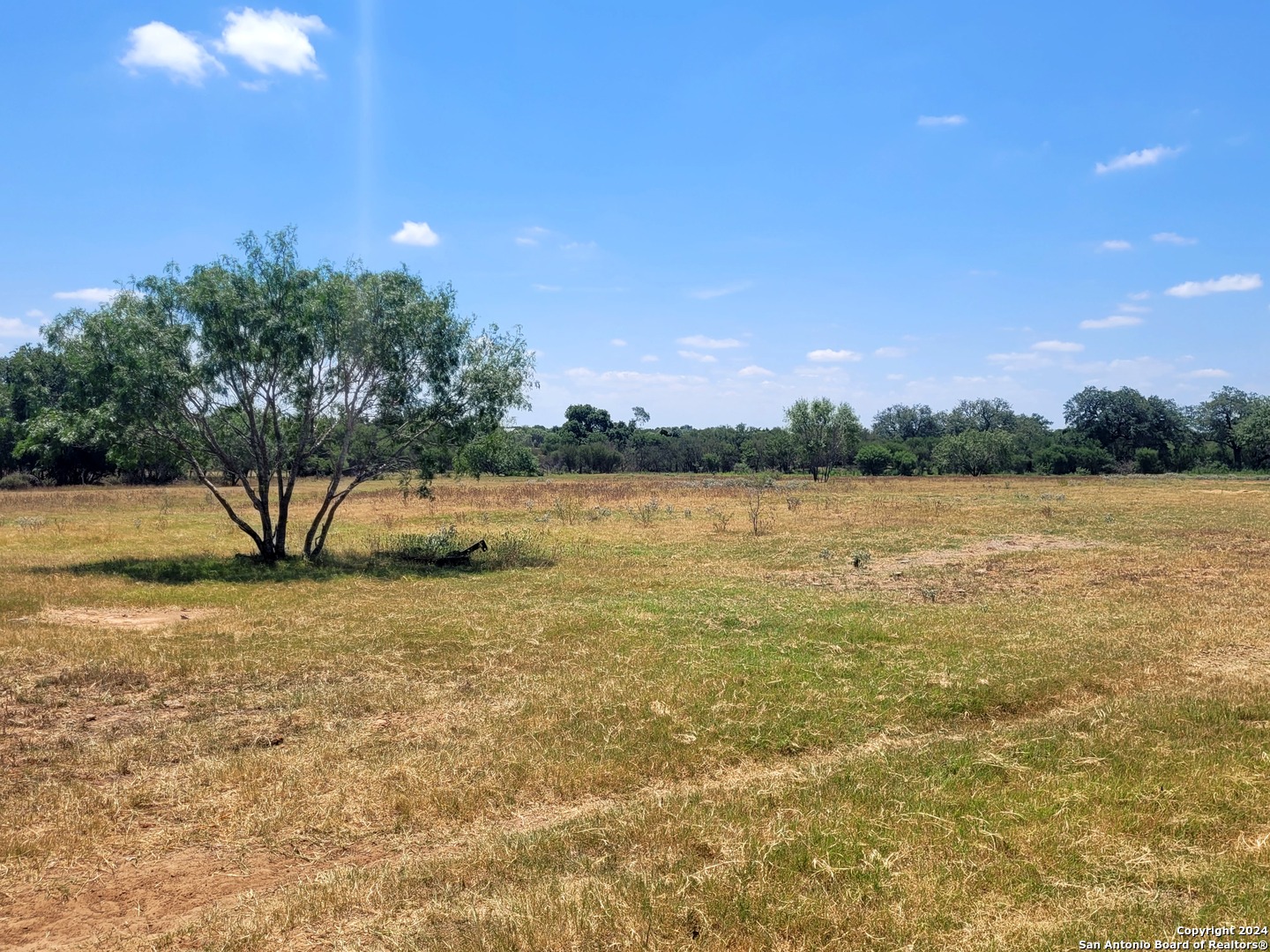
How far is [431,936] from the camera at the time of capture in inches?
179

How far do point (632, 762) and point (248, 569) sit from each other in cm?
1662

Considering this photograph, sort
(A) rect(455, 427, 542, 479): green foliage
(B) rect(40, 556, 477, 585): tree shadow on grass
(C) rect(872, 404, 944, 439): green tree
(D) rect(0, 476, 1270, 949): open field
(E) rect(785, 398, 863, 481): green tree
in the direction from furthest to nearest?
1. (C) rect(872, 404, 944, 439): green tree
2. (E) rect(785, 398, 863, 481): green tree
3. (A) rect(455, 427, 542, 479): green foliage
4. (B) rect(40, 556, 477, 585): tree shadow on grass
5. (D) rect(0, 476, 1270, 949): open field

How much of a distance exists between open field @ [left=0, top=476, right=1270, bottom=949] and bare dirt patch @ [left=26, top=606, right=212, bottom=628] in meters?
0.11

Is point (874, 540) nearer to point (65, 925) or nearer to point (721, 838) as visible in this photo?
point (721, 838)

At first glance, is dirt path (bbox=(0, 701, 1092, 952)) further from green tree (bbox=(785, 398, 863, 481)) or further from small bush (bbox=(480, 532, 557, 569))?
green tree (bbox=(785, 398, 863, 481))

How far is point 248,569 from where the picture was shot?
20672 mm

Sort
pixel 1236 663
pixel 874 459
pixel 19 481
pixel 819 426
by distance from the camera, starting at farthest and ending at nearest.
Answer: pixel 874 459 < pixel 819 426 < pixel 19 481 < pixel 1236 663

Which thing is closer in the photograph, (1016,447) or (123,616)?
(123,616)

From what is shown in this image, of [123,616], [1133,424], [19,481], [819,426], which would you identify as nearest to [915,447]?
[1133,424]

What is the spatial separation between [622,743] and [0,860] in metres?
5.19

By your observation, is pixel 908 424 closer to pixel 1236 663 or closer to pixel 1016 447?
pixel 1016 447

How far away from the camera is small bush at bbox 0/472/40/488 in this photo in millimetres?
63406

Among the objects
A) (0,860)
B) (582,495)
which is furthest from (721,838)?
(582,495)

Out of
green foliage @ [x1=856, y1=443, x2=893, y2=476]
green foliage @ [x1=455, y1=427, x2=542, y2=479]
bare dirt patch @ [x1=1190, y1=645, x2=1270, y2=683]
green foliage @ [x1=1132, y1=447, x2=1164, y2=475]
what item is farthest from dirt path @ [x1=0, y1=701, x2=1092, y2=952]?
green foliage @ [x1=1132, y1=447, x2=1164, y2=475]
